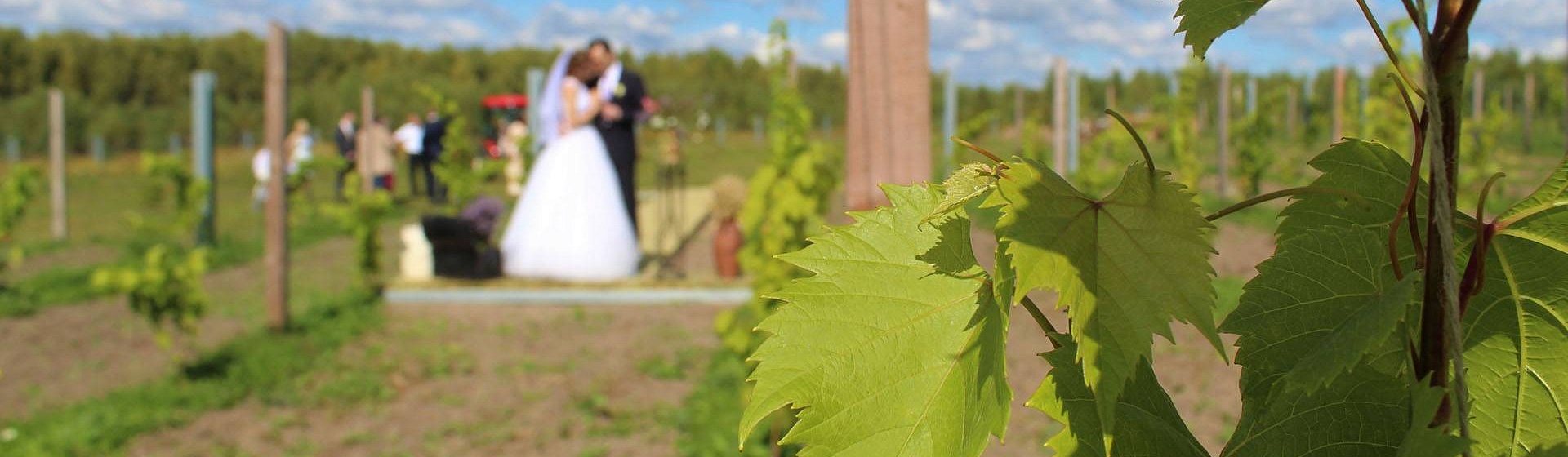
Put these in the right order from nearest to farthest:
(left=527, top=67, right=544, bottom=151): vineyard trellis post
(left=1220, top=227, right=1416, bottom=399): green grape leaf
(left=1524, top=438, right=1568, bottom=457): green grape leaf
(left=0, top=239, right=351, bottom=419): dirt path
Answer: (left=1524, top=438, right=1568, bottom=457): green grape leaf, (left=1220, top=227, right=1416, bottom=399): green grape leaf, (left=0, top=239, right=351, bottom=419): dirt path, (left=527, top=67, right=544, bottom=151): vineyard trellis post

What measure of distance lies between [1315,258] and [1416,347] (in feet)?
0.19

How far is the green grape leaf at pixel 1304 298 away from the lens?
534 millimetres

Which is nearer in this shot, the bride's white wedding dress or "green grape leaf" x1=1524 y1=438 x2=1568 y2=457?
"green grape leaf" x1=1524 y1=438 x2=1568 y2=457

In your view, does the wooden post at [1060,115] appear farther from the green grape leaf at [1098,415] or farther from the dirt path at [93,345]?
the green grape leaf at [1098,415]

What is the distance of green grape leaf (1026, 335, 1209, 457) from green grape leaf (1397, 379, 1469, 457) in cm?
11

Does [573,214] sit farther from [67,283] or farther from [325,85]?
[325,85]

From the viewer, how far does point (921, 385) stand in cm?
60

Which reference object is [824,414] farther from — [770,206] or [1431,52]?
[770,206]

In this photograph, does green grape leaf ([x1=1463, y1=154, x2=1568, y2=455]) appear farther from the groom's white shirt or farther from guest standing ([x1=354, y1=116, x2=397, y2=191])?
guest standing ([x1=354, y1=116, x2=397, y2=191])

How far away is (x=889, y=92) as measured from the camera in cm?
184

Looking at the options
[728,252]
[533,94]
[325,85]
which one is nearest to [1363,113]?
[728,252]

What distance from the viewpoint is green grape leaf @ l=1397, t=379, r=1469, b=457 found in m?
0.45

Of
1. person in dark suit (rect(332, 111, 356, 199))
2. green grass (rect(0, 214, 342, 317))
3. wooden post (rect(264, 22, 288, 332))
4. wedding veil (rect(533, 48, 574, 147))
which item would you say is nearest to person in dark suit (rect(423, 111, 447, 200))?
person in dark suit (rect(332, 111, 356, 199))

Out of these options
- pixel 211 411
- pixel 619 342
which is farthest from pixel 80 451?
pixel 619 342
